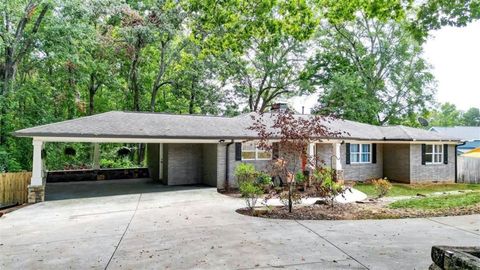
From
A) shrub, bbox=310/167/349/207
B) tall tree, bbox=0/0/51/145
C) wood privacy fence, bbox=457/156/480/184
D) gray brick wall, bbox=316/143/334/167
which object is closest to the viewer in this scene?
shrub, bbox=310/167/349/207

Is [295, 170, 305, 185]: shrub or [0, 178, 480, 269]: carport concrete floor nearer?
[0, 178, 480, 269]: carport concrete floor

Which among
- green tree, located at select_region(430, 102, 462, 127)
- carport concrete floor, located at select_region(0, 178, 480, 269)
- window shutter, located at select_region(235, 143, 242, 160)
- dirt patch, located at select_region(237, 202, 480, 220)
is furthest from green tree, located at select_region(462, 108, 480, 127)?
carport concrete floor, located at select_region(0, 178, 480, 269)

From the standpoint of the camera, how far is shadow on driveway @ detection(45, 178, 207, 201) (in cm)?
1294

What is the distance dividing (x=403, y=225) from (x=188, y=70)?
20955 millimetres

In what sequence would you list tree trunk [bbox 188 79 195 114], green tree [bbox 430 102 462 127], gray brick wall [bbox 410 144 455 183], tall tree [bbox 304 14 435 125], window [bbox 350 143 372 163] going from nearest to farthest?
1. gray brick wall [bbox 410 144 455 183]
2. window [bbox 350 143 372 163]
3. tree trunk [bbox 188 79 195 114]
4. tall tree [bbox 304 14 435 125]
5. green tree [bbox 430 102 462 127]

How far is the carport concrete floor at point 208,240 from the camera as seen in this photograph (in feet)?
16.5

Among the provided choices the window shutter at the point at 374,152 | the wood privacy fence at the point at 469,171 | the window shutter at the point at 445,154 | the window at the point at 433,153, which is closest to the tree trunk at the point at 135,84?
the window shutter at the point at 374,152

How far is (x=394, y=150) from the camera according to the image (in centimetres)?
1950

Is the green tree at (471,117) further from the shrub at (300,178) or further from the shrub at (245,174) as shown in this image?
the shrub at (245,174)

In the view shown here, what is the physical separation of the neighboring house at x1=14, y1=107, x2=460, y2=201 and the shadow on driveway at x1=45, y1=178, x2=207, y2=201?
2.60 ft

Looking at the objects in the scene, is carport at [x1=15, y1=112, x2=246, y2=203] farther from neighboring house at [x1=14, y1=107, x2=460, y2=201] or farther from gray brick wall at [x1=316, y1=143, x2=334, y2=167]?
gray brick wall at [x1=316, y1=143, x2=334, y2=167]

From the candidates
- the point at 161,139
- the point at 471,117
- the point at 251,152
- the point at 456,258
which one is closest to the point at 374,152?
the point at 251,152

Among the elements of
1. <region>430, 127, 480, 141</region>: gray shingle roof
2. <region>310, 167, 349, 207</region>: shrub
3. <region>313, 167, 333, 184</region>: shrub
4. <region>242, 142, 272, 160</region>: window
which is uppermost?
<region>430, 127, 480, 141</region>: gray shingle roof

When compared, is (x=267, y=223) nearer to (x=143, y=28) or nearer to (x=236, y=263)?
(x=236, y=263)
